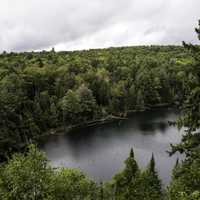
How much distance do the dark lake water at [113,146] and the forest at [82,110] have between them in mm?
5806

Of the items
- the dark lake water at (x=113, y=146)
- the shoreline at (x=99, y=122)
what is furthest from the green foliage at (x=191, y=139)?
the shoreline at (x=99, y=122)

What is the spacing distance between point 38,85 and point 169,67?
154ft

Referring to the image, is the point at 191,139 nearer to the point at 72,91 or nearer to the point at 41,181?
the point at 41,181

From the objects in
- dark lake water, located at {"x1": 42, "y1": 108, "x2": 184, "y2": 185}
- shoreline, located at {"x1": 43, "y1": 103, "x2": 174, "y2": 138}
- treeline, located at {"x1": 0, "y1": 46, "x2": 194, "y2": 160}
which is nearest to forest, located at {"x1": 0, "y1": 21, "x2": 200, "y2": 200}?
treeline, located at {"x1": 0, "y1": 46, "x2": 194, "y2": 160}

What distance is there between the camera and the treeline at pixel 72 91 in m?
62.1

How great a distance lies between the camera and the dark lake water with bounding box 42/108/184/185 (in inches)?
1829

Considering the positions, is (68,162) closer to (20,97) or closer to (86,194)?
(20,97)

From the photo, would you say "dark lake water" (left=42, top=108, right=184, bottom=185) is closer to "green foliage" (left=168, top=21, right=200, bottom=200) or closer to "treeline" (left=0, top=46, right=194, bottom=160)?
"treeline" (left=0, top=46, right=194, bottom=160)

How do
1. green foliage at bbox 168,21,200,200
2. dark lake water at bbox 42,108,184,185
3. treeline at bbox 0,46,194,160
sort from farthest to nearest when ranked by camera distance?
treeline at bbox 0,46,194,160
dark lake water at bbox 42,108,184,185
green foliage at bbox 168,21,200,200

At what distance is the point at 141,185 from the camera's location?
22516 millimetres

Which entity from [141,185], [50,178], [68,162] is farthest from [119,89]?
[50,178]

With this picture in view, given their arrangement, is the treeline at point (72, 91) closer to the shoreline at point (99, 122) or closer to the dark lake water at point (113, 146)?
the shoreline at point (99, 122)

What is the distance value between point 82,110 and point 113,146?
20.9 metres

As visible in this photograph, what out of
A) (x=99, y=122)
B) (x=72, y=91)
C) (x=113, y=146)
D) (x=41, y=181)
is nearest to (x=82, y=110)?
(x=99, y=122)
